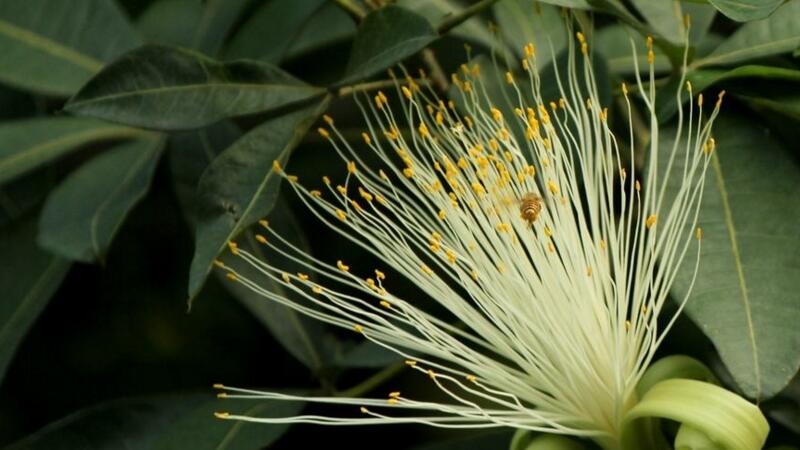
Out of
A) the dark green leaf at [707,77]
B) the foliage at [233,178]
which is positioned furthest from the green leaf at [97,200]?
the dark green leaf at [707,77]

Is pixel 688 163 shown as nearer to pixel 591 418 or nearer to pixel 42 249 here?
pixel 591 418

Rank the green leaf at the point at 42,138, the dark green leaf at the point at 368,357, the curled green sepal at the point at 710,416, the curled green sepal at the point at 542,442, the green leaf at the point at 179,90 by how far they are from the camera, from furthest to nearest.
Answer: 1. the green leaf at the point at 42,138
2. the dark green leaf at the point at 368,357
3. the green leaf at the point at 179,90
4. the curled green sepal at the point at 542,442
5. the curled green sepal at the point at 710,416

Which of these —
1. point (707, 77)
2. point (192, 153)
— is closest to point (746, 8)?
point (707, 77)

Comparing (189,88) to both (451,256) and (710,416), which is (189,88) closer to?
(451,256)

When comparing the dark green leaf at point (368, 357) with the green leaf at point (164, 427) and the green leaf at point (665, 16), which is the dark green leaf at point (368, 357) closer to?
the green leaf at point (164, 427)

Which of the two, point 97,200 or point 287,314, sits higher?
point 97,200
